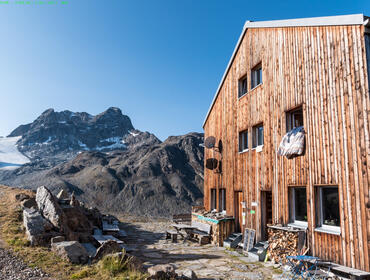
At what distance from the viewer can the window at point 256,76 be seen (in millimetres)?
11995

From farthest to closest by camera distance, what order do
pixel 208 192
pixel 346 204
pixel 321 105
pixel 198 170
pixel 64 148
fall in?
pixel 64 148 < pixel 198 170 < pixel 208 192 < pixel 321 105 < pixel 346 204

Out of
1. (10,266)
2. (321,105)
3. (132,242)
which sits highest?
(321,105)

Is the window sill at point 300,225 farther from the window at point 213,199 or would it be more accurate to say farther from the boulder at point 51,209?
the boulder at point 51,209

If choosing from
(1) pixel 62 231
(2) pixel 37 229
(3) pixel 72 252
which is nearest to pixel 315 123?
(3) pixel 72 252

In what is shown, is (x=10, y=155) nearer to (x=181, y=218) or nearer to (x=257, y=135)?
(x=181, y=218)

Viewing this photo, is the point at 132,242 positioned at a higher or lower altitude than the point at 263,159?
lower

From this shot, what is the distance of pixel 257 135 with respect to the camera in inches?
461

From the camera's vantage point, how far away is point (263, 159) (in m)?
10.6

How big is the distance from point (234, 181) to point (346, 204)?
21.2ft

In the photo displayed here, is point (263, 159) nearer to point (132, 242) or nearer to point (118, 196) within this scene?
point (132, 242)

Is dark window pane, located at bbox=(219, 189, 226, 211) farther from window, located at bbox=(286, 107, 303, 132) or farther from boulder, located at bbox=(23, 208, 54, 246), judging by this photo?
boulder, located at bbox=(23, 208, 54, 246)

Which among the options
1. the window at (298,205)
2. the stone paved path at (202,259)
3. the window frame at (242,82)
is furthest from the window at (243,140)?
the stone paved path at (202,259)

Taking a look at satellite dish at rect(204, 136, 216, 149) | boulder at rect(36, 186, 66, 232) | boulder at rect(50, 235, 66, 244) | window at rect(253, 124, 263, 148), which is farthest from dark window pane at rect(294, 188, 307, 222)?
boulder at rect(36, 186, 66, 232)

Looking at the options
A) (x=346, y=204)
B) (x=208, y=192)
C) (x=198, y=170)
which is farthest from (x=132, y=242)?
(x=198, y=170)
